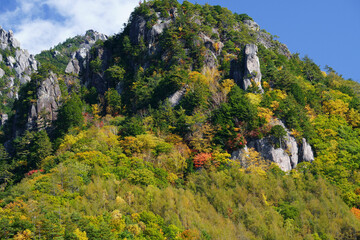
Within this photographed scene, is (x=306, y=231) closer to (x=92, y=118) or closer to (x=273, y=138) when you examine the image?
(x=273, y=138)

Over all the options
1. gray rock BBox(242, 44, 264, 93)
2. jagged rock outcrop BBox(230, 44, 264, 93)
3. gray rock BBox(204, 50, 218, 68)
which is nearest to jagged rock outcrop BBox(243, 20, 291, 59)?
jagged rock outcrop BBox(230, 44, 264, 93)

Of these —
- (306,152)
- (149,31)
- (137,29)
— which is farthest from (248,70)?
(137,29)

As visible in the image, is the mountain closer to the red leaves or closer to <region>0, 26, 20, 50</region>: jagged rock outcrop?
the red leaves

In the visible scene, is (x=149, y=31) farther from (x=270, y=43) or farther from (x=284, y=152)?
(x=284, y=152)

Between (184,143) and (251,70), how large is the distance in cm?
2501

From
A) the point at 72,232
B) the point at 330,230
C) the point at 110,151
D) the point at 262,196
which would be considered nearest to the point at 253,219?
the point at 262,196

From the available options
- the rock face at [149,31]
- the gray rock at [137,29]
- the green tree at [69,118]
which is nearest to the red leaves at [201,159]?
the green tree at [69,118]

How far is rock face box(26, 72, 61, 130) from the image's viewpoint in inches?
3000

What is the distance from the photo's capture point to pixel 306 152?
56906mm

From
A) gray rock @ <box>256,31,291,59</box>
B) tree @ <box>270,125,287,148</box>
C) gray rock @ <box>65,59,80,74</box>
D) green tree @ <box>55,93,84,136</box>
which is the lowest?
tree @ <box>270,125,287,148</box>

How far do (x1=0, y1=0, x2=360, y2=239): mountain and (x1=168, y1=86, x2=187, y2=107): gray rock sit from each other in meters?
0.23

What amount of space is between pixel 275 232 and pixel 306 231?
5111 millimetres

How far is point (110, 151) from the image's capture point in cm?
5147

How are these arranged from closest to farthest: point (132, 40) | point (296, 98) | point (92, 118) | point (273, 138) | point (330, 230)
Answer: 1. point (330, 230)
2. point (273, 138)
3. point (296, 98)
4. point (92, 118)
5. point (132, 40)
